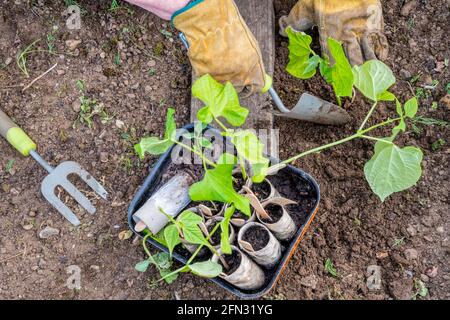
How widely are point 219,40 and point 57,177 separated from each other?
69 cm

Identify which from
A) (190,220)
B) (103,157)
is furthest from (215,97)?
(103,157)

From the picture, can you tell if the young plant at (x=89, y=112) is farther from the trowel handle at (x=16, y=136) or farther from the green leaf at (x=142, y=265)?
the green leaf at (x=142, y=265)

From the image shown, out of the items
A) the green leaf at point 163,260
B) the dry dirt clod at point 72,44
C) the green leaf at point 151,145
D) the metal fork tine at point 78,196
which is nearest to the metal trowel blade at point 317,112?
the green leaf at point 151,145

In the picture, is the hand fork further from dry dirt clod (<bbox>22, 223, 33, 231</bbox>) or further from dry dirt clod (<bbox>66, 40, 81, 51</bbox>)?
dry dirt clod (<bbox>66, 40, 81, 51</bbox>)

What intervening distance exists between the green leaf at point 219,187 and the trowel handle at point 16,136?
0.75 m

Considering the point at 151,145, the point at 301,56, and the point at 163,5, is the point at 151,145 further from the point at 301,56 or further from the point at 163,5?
the point at 301,56

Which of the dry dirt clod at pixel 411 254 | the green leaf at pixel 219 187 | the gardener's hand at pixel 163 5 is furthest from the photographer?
the dry dirt clod at pixel 411 254

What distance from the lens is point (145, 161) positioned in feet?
5.72

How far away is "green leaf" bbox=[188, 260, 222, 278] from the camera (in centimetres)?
125

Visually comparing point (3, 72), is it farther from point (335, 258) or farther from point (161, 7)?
point (335, 258)

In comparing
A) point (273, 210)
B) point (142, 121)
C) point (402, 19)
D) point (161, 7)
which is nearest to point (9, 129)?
point (142, 121)

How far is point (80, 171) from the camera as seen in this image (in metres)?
1.71

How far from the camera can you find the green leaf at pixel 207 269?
4.12ft

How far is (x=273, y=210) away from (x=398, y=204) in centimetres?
43
